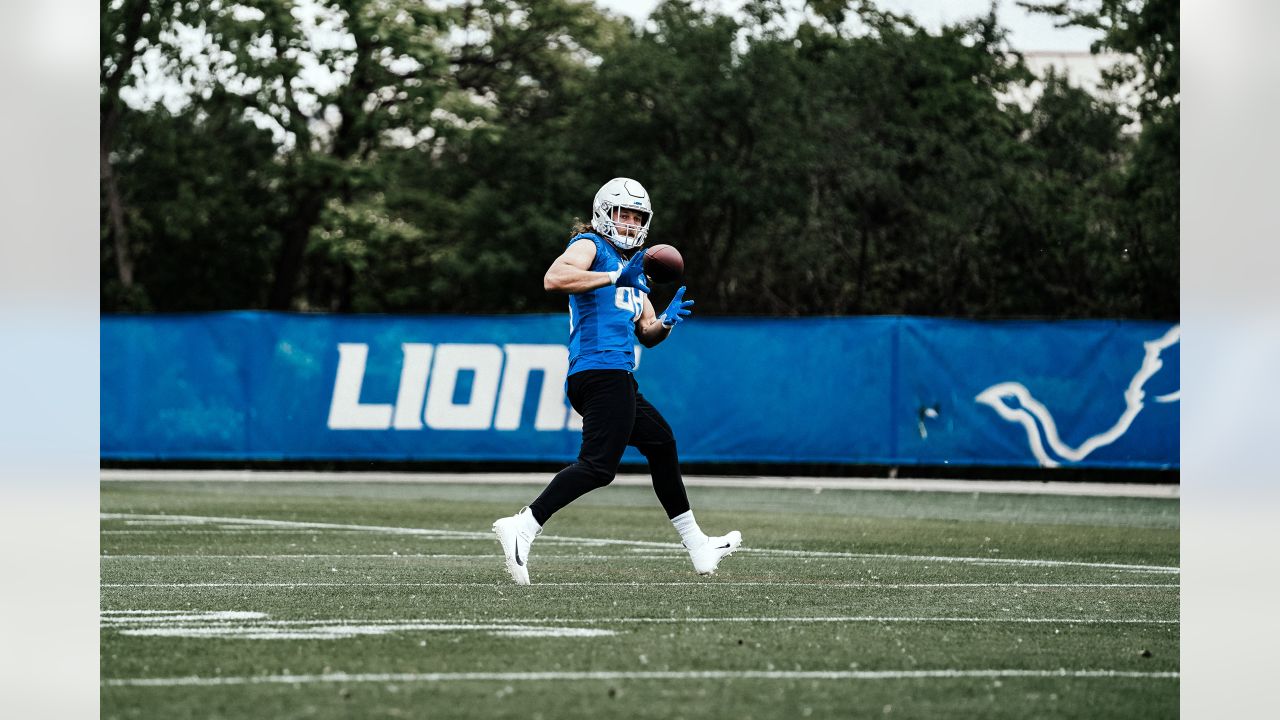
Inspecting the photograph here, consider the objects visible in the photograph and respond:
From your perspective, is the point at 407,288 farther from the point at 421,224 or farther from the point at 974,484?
the point at 974,484

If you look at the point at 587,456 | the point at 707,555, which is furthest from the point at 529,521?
the point at 707,555

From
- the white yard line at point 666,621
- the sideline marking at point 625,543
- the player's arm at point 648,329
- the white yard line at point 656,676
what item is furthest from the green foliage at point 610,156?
the white yard line at point 656,676

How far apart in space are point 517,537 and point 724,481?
37.9 ft

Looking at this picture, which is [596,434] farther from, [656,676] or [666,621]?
[656,676]

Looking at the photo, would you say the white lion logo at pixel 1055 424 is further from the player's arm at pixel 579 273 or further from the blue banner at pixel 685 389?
the player's arm at pixel 579 273

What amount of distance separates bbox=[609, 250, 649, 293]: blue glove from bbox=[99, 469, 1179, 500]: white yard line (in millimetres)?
10297

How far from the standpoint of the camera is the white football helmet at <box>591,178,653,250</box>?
9.18m

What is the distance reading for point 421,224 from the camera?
1341 inches

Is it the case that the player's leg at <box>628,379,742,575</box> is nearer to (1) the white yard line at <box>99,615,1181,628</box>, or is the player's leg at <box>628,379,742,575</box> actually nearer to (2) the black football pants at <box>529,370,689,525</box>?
(2) the black football pants at <box>529,370,689,525</box>

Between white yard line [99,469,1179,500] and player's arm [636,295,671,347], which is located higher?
player's arm [636,295,671,347]

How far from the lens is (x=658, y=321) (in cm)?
940

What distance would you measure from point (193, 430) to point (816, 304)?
8866mm

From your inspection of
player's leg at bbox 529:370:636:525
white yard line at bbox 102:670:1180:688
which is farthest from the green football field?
player's leg at bbox 529:370:636:525
